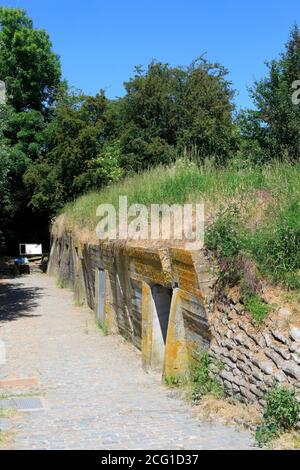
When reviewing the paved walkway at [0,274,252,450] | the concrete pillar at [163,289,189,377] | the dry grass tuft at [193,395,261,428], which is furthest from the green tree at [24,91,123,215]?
the dry grass tuft at [193,395,261,428]

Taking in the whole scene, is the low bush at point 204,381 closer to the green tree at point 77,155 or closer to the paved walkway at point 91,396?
the paved walkway at point 91,396

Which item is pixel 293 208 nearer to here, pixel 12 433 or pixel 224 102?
pixel 12 433

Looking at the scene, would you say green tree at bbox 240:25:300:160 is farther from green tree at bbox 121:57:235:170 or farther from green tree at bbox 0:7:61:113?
green tree at bbox 0:7:61:113

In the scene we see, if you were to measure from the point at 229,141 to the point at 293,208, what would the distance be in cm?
1961

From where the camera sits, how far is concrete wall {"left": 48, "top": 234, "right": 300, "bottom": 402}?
5977 mm

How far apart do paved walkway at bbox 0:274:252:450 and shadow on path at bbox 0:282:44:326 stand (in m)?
0.52

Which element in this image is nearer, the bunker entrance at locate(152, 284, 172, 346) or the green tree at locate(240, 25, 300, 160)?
the bunker entrance at locate(152, 284, 172, 346)

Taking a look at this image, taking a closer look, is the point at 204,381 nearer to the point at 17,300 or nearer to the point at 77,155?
the point at 17,300

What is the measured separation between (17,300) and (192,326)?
1283 cm

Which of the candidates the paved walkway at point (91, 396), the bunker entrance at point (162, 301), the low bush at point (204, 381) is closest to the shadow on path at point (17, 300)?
the paved walkway at point (91, 396)

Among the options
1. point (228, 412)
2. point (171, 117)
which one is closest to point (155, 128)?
point (171, 117)

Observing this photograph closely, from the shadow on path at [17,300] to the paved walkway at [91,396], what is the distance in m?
0.52

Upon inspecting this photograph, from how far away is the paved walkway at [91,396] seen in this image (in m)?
5.88

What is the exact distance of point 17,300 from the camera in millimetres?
19547
